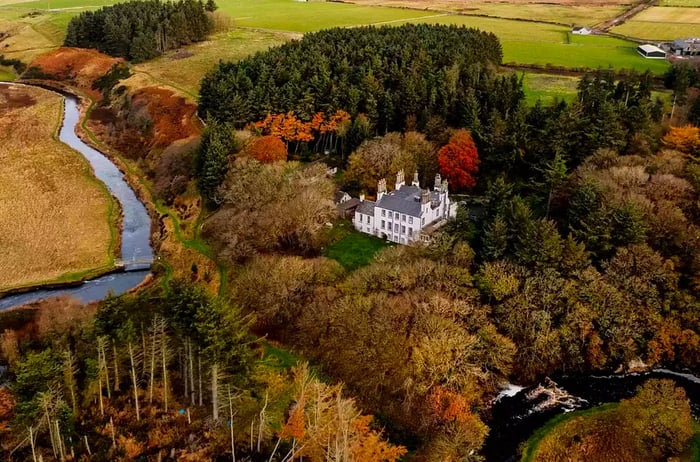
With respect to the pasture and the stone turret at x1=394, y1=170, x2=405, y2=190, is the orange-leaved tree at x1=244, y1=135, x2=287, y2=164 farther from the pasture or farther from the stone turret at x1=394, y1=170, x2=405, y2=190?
the pasture

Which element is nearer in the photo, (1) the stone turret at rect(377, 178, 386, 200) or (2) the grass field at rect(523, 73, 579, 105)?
(1) the stone turret at rect(377, 178, 386, 200)

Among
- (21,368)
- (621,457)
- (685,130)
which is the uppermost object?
(685,130)

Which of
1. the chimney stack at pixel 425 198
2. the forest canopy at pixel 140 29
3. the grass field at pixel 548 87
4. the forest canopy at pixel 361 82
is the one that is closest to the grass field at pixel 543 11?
the grass field at pixel 548 87

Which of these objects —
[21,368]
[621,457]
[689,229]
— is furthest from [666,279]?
[21,368]

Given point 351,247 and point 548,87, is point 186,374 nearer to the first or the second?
point 351,247

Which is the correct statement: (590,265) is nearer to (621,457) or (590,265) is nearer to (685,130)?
(621,457)

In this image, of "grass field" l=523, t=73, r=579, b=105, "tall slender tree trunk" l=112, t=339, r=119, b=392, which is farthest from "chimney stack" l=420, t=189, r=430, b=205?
"grass field" l=523, t=73, r=579, b=105
